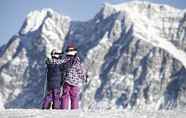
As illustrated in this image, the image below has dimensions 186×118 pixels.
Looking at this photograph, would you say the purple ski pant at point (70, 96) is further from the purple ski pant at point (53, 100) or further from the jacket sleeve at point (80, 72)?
the jacket sleeve at point (80, 72)

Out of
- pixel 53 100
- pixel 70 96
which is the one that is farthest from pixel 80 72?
pixel 53 100

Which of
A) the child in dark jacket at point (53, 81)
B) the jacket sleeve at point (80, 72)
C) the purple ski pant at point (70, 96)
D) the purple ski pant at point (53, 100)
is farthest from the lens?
the jacket sleeve at point (80, 72)

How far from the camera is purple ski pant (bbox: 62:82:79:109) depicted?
1796 cm

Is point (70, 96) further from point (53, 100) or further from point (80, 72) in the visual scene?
point (80, 72)

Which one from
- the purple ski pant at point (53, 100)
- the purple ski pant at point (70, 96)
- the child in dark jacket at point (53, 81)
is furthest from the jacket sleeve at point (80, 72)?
the purple ski pant at point (53, 100)

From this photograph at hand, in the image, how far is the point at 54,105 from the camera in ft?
60.3

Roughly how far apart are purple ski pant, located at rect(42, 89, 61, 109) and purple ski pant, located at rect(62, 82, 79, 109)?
0.84 ft

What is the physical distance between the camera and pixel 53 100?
1834 cm

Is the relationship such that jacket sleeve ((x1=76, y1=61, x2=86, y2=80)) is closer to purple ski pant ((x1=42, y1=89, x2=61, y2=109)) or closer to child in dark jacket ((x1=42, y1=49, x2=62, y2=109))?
child in dark jacket ((x1=42, y1=49, x2=62, y2=109))

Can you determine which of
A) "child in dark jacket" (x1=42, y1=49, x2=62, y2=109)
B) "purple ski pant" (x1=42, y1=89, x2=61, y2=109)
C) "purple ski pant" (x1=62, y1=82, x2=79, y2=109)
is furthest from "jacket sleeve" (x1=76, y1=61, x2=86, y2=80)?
"purple ski pant" (x1=42, y1=89, x2=61, y2=109)

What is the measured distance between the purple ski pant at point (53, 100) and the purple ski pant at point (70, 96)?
0.25 meters

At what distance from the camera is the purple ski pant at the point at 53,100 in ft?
59.8

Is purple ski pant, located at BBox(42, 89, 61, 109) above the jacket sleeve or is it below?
below

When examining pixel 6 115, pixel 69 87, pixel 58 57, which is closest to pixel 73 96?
pixel 69 87
